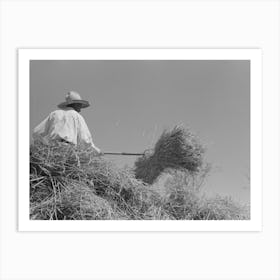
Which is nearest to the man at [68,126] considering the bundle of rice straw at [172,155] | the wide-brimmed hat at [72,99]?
the wide-brimmed hat at [72,99]

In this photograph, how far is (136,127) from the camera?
3.59 m

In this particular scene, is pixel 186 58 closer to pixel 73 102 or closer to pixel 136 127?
pixel 136 127

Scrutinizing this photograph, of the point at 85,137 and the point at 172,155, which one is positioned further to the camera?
the point at 172,155

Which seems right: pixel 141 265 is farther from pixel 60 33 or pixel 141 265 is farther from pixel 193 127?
pixel 60 33

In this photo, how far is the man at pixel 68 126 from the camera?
3.52 m

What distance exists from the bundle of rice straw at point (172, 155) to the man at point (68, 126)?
1.24 ft

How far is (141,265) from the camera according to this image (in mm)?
3371

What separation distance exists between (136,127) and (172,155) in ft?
1.17

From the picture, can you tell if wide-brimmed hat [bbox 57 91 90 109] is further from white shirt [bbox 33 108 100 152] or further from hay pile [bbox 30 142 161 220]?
hay pile [bbox 30 142 161 220]

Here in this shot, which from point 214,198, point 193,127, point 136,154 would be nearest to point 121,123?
point 136,154

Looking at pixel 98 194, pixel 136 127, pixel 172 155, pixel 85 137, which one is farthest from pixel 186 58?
pixel 98 194

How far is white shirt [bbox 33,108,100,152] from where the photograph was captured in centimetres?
354
